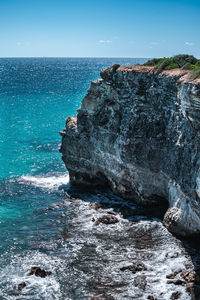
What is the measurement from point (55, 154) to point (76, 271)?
3330 cm

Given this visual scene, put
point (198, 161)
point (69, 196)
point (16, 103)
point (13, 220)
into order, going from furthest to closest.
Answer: point (16, 103)
point (69, 196)
point (13, 220)
point (198, 161)

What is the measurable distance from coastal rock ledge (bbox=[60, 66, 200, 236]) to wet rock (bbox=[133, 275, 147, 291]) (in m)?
6.38

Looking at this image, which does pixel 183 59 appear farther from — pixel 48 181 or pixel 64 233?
pixel 48 181

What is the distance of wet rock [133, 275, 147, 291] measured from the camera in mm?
22547

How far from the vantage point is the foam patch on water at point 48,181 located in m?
42.7

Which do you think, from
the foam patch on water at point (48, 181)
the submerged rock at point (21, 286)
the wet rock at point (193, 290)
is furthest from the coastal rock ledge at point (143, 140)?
the submerged rock at point (21, 286)

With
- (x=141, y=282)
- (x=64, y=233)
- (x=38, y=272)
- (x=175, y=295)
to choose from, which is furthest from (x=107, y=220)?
(x=175, y=295)

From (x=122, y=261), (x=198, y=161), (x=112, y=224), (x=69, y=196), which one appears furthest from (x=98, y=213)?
(x=198, y=161)

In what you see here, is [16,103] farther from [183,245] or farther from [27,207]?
[183,245]

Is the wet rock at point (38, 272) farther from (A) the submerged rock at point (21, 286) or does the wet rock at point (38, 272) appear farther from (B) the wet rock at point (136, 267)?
(B) the wet rock at point (136, 267)

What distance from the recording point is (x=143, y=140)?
109ft

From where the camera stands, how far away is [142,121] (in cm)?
3338

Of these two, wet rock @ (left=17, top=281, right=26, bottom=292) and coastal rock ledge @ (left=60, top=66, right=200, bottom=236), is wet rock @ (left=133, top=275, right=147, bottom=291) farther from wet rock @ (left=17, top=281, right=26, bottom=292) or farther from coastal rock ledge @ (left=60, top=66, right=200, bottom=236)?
wet rock @ (left=17, top=281, right=26, bottom=292)

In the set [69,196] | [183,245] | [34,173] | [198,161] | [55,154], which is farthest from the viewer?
[55,154]
